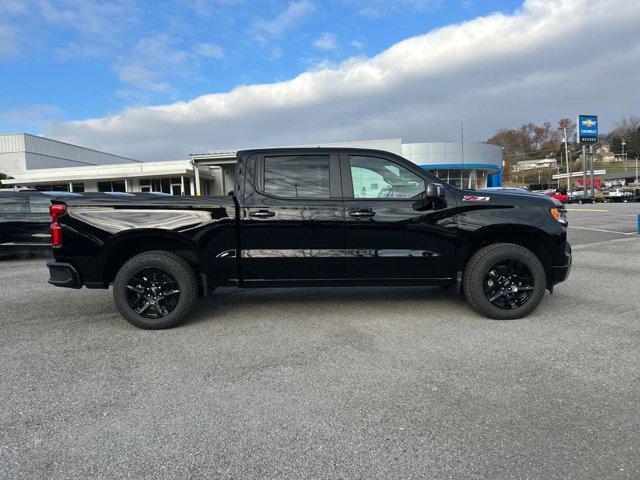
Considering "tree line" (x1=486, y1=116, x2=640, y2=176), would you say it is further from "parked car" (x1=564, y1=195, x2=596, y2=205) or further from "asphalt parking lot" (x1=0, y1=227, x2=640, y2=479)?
"asphalt parking lot" (x1=0, y1=227, x2=640, y2=479)

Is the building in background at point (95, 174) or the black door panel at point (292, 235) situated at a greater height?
the building in background at point (95, 174)

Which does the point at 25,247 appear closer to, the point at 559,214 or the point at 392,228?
the point at 392,228

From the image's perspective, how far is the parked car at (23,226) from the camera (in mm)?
9000

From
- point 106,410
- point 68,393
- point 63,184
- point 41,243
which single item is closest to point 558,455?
point 106,410

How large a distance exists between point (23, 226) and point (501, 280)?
940 centimetres

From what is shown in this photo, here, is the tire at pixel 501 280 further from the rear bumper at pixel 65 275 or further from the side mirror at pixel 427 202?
the rear bumper at pixel 65 275

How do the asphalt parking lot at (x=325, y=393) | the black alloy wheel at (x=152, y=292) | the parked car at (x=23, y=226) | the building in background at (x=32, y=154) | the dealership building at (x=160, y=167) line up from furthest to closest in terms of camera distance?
1. the building in background at (x=32, y=154)
2. the dealership building at (x=160, y=167)
3. the parked car at (x=23, y=226)
4. the black alloy wheel at (x=152, y=292)
5. the asphalt parking lot at (x=325, y=393)

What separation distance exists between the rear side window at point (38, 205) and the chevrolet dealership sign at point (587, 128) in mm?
60674

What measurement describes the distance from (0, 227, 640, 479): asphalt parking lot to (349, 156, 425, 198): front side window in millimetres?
1375

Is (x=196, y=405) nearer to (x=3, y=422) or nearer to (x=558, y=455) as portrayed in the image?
(x=3, y=422)

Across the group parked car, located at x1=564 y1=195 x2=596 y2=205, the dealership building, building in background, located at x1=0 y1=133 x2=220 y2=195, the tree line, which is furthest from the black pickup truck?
the tree line

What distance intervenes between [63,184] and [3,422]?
37.9 m

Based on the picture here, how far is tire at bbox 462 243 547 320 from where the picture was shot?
4.50 m

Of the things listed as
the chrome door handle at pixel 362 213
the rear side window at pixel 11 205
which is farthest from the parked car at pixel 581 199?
the rear side window at pixel 11 205
